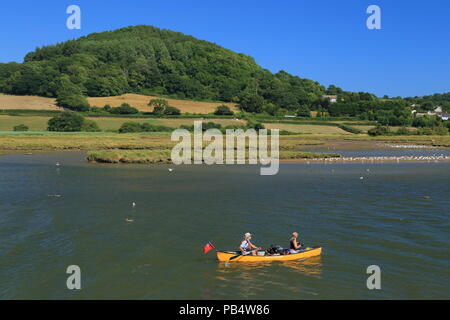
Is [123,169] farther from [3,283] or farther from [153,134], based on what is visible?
[153,134]

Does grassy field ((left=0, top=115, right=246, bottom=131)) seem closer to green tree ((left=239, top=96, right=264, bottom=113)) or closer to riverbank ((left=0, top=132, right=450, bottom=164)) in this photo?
riverbank ((left=0, top=132, right=450, bottom=164))

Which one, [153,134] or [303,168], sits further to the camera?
[153,134]

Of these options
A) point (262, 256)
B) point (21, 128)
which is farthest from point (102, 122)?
point (262, 256)

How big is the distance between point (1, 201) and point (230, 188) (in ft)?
69.2

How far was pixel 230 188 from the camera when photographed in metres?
46.7

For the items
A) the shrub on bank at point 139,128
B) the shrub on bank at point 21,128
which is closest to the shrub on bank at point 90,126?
the shrub on bank at point 139,128

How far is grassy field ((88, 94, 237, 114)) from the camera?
Answer: 17496cm

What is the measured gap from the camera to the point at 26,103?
166 m

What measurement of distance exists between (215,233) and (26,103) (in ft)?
514

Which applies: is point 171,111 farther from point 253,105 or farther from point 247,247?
point 247,247

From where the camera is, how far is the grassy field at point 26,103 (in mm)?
159250

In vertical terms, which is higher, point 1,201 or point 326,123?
point 326,123

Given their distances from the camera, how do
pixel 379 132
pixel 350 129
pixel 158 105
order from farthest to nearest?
pixel 158 105 → pixel 350 129 → pixel 379 132
